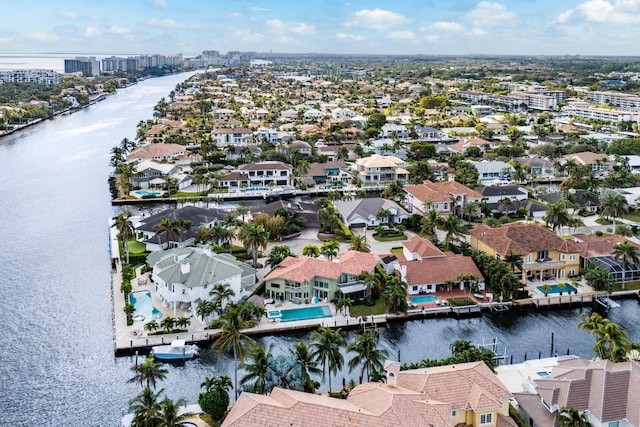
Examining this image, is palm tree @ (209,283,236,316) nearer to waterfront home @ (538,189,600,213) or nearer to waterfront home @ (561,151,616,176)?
waterfront home @ (538,189,600,213)

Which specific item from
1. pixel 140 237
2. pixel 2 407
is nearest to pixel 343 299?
pixel 2 407

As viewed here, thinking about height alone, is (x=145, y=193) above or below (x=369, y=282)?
below

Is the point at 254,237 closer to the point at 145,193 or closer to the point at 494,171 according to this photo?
the point at 145,193

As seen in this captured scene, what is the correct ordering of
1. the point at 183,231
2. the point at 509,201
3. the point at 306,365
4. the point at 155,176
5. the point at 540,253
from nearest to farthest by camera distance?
the point at 306,365 < the point at 540,253 < the point at 183,231 < the point at 509,201 < the point at 155,176

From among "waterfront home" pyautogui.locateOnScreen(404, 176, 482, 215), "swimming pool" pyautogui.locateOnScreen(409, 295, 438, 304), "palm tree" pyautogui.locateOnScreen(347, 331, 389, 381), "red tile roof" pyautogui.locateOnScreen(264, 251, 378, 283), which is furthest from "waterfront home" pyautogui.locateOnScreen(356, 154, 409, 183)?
"palm tree" pyautogui.locateOnScreen(347, 331, 389, 381)

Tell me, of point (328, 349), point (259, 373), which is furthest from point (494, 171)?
point (259, 373)

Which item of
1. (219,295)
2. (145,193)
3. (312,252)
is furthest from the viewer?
(145,193)
